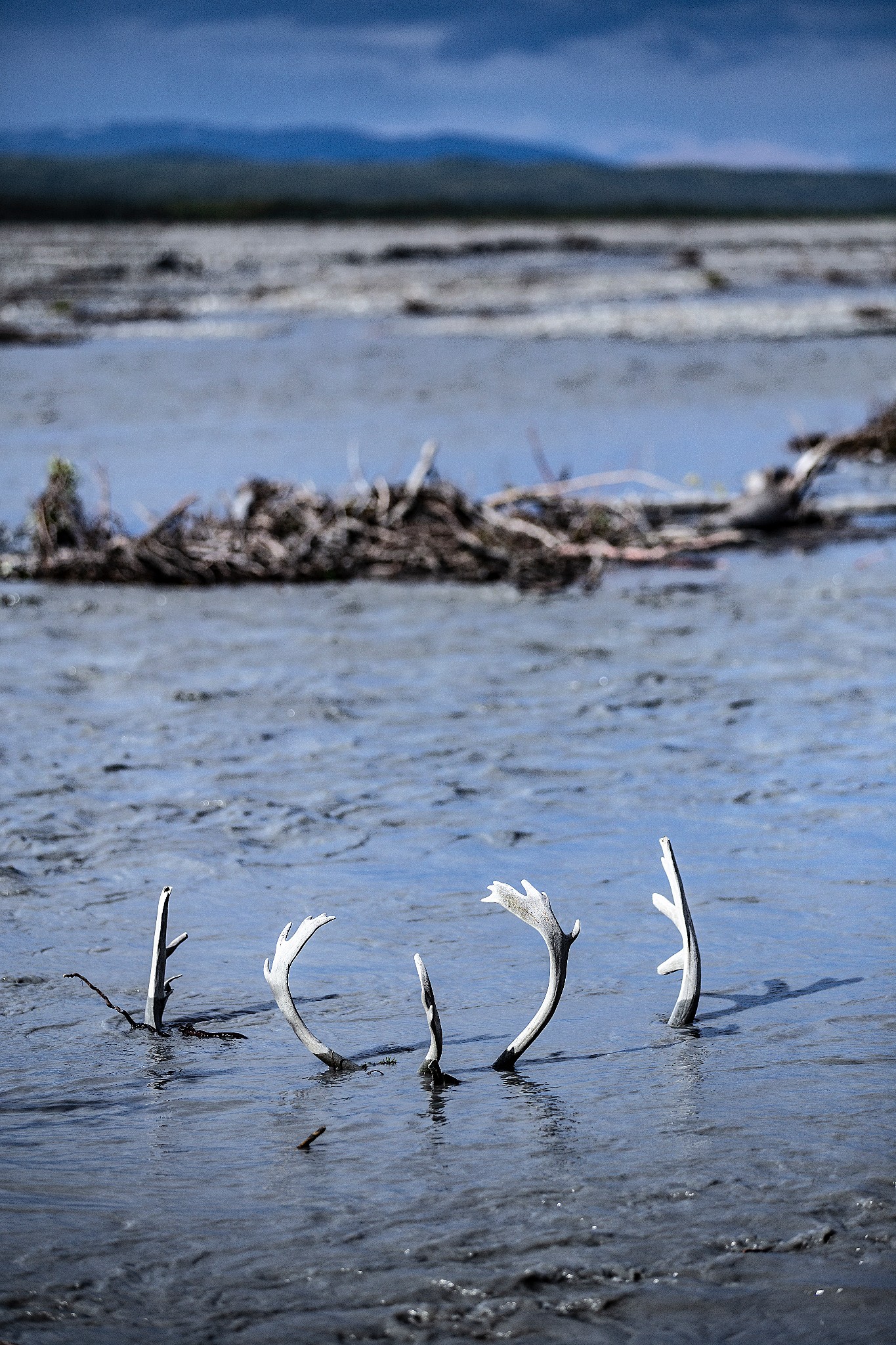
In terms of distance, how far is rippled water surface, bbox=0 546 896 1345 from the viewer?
4.32 metres

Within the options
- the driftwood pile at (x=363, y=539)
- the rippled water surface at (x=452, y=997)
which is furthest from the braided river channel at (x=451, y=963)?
the driftwood pile at (x=363, y=539)

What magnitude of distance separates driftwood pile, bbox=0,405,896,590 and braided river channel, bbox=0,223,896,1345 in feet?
2.18

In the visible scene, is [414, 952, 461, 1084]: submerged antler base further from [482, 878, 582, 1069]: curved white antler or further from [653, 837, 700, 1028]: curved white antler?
[653, 837, 700, 1028]: curved white antler

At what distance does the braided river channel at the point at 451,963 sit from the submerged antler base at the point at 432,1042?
7cm

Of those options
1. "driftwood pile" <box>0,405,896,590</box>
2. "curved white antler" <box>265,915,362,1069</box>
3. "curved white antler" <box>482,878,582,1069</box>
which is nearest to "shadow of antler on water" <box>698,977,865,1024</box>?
"curved white antler" <box>482,878,582,1069</box>

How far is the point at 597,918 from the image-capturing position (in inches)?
271

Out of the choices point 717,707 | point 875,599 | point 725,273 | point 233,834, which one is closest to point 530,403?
point 875,599

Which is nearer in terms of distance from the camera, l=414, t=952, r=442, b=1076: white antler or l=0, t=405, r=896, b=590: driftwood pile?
l=414, t=952, r=442, b=1076: white antler

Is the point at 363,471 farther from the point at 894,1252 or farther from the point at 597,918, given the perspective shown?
the point at 894,1252

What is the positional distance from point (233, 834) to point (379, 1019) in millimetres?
2186

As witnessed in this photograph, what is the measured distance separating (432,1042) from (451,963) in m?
1.08

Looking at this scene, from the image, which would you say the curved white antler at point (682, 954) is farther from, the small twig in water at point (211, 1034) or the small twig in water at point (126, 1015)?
the small twig in water at point (126, 1015)

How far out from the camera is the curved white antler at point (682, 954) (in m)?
5.36

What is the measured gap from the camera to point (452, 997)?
620 centimetres
